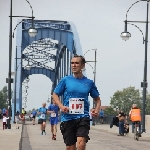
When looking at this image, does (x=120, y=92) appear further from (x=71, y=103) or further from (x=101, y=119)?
(x=71, y=103)

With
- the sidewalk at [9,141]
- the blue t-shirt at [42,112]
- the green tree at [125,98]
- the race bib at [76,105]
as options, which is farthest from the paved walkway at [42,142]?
the green tree at [125,98]

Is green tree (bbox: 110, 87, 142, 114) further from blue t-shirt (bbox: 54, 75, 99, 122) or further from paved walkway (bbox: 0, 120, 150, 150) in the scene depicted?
blue t-shirt (bbox: 54, 75, 99, 122)

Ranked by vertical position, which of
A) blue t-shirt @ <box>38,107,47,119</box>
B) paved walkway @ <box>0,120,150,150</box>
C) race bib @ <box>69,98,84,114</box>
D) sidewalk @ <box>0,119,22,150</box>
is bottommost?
paved walkway @ <box>0,120,150,150</box>

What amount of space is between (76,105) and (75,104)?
2 centimetres

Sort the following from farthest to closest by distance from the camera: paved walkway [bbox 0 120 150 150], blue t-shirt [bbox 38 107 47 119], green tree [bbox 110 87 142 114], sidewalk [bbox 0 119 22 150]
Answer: green tree [bbox 110 87 142 114], blue t-shirt [bbox 38 107 47 119], paved walkway [bbox 0 120 150 150], sidewalk [bbox 0 119 22 150]

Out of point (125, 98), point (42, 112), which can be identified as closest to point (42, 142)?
point (42, 112)

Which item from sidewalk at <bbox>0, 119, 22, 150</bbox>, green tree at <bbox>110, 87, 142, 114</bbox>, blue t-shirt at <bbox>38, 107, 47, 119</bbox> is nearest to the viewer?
sidewalk at <bbox>0, 119, 22, 150</bbox>

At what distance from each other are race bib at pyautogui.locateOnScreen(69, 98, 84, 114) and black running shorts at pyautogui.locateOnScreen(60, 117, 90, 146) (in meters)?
0.13

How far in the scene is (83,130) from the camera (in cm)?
783

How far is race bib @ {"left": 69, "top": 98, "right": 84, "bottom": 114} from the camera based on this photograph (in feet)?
25.7

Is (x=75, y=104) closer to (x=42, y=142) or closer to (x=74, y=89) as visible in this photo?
(x=74, y=89)

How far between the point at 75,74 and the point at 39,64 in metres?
94.3

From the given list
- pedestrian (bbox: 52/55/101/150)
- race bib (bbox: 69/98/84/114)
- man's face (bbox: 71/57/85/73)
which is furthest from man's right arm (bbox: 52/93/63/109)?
man's face (bbox: 71/57/85/73)

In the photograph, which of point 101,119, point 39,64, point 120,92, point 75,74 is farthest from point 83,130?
point 120,92
